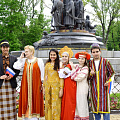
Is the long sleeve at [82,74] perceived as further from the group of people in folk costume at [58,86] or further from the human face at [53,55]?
the human face at [53,55]

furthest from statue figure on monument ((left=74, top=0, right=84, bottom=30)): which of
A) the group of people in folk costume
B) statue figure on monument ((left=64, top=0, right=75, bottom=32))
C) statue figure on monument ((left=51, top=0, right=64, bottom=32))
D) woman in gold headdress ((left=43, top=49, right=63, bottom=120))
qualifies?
woman in gold headdress ((left=43, top=49, right=63, bottom=120))

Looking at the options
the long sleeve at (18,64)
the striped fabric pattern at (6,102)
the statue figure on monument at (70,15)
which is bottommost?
the striped fabric pattern at (6,102)

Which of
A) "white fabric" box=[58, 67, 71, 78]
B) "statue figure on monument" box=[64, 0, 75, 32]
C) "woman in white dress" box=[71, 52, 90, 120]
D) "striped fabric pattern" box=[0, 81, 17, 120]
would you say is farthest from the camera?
"statue figure on monument" box=[64, 0, 75, 32]

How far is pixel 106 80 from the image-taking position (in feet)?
13.3

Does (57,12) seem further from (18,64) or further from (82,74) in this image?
(82,74)

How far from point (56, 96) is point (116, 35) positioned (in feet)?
120

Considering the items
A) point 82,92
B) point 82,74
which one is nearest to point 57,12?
point 82,74

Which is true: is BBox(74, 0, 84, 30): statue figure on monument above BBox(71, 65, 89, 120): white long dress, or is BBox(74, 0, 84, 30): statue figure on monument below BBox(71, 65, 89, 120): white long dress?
above

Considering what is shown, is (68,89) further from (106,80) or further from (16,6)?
(16,6)

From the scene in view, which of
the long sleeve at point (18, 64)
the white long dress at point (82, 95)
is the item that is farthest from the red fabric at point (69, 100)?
the long sleeve at point (18, 64)

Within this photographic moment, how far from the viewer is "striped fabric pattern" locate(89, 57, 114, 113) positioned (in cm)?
402

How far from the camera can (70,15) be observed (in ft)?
44.2

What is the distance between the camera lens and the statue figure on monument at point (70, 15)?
43.8 feet

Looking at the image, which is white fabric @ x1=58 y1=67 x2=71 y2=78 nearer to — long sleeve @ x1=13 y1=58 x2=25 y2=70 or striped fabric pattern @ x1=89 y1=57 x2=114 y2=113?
striped fabric pattern @ x1=89 y1=57 x2=114 y2=113
